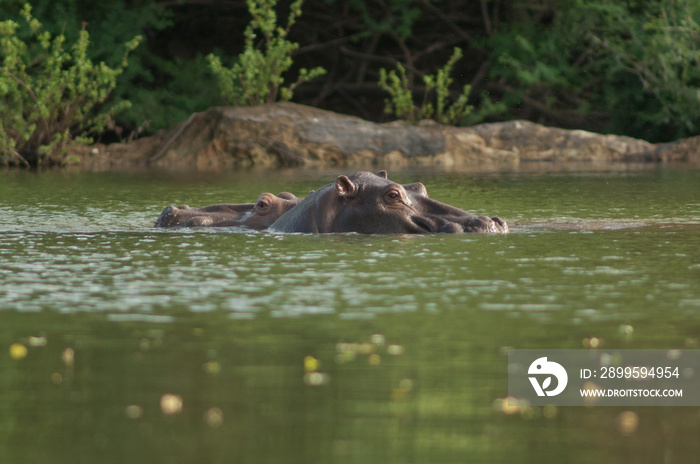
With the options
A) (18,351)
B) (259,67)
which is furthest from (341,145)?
(18,351)

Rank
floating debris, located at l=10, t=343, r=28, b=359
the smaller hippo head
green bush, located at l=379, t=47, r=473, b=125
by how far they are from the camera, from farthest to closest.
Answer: green bush, located at l=379, t=47, r=473, b=125, the smaller hippo head, floating debris, located at l=10, t=343, r=28, b=359

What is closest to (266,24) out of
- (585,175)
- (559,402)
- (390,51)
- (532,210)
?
(390,51)

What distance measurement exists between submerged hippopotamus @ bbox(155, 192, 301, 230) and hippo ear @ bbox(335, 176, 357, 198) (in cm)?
82

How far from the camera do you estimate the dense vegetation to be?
20.7 m

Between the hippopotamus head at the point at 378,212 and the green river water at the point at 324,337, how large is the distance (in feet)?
0.67

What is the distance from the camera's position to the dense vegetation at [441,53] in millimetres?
20719

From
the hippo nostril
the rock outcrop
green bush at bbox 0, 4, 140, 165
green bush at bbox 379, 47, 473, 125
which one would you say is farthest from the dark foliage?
the hippo nostril

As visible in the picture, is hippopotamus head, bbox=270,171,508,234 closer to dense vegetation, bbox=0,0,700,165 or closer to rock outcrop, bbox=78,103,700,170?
rock outcrop, bbox=78,103,700,170

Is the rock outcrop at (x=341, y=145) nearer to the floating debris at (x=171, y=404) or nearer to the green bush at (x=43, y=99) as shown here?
the green bush at (x=43, y=99)

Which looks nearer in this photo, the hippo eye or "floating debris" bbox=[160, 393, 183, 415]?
"floating debris" bbox=[160, 393, 183, 415]

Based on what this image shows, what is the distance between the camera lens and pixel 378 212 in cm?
841

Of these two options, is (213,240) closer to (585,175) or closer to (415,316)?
(415,316)

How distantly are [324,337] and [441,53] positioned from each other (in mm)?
21055

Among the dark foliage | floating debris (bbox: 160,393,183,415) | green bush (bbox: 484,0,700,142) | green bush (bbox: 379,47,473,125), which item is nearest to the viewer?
floating debris (bbox: 160,393,183,415)
